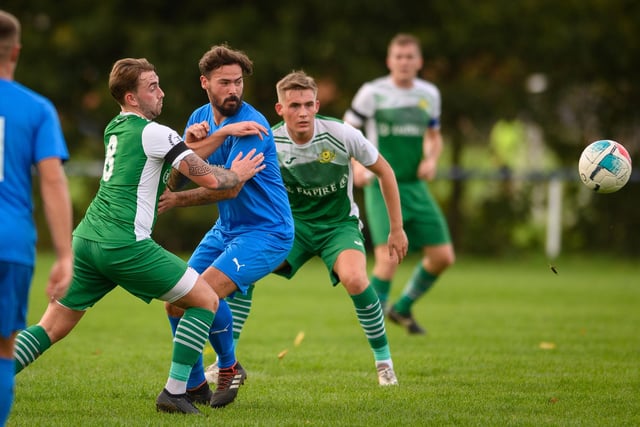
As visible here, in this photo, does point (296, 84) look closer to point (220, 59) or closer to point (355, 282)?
point (220, 59)

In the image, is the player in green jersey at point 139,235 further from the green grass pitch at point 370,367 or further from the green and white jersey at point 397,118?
the green and white jersey at point 397,118

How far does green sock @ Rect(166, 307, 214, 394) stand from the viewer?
5457mm

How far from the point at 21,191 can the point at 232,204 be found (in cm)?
187

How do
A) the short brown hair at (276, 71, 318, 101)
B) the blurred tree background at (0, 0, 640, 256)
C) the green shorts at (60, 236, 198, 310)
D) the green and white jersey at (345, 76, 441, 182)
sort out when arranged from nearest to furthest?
the green shorts at (60, 236, 198, 310), the short brown hair at (276, 71, 318, 101), the green and white jersey at (345, 76, 441, 182), the blurred tree background at (0, 0, 640, 256)

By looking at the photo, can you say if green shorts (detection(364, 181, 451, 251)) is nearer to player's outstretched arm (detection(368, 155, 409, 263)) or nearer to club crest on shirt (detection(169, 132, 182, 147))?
player's outstretched arm (detection(368, 155, 409, 263))

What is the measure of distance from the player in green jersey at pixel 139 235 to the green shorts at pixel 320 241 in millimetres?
1548

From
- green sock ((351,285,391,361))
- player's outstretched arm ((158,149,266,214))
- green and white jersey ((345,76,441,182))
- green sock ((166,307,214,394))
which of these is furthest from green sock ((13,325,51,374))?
green and white jersey ((345,76,441,182))

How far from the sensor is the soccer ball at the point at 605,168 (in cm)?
681

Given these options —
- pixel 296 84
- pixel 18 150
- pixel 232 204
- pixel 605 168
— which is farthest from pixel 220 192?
pixel 605 168

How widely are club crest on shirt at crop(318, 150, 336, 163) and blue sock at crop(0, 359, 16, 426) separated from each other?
2.98 meters

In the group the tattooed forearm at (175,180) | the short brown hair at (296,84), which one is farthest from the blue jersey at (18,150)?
the short brown hair at (296,84)

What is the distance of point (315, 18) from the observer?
67.8 ft

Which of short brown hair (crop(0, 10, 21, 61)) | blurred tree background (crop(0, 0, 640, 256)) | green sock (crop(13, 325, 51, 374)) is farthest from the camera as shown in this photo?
blurred tree background (crop(0, 0, 640, 256))

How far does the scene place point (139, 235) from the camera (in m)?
5.32
